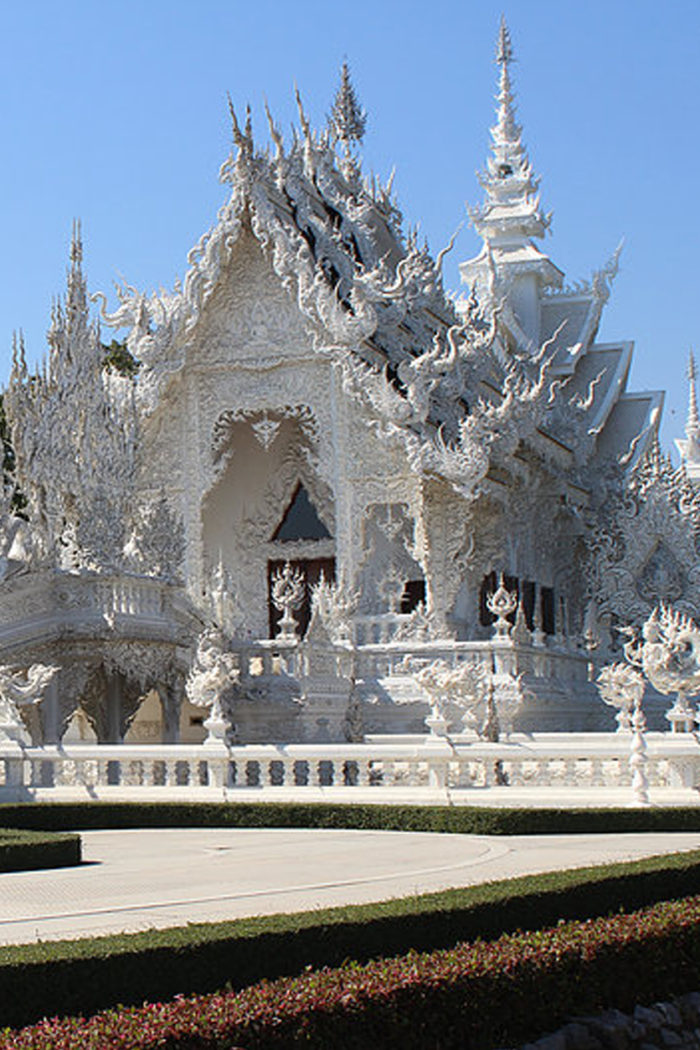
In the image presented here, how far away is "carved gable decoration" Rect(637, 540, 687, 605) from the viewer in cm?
2678

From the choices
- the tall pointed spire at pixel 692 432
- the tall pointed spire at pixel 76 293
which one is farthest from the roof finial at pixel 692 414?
the tall pointed spire at pixel 76 293

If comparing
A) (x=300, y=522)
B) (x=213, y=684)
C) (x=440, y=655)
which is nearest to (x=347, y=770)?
(x=213, y=684)

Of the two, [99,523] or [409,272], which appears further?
[409,272]

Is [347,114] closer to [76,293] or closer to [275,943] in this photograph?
[76,293]

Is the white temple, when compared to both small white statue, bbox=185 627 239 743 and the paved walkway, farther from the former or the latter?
the paved walkway

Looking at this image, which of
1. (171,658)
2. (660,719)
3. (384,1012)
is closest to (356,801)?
(171,658)

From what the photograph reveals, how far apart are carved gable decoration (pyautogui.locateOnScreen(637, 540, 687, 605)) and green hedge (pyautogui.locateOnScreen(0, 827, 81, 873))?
17.4 metres

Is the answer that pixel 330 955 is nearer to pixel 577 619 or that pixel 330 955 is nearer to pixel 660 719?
pixel 660 719

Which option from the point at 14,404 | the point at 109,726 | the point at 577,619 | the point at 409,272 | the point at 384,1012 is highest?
the point at 409,272

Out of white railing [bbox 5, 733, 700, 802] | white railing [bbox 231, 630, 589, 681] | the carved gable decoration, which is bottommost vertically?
white railing [bbox 5, 733, 700, 802]

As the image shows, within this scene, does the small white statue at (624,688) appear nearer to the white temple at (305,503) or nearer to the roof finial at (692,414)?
the white temple at (305,503)

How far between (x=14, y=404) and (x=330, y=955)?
13381mm

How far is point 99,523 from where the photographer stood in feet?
62.2

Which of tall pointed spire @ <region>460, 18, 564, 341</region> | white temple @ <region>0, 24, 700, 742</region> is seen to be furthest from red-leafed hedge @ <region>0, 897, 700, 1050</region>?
tall pointed spire @ <region>460, 18, 564, 341</region>
